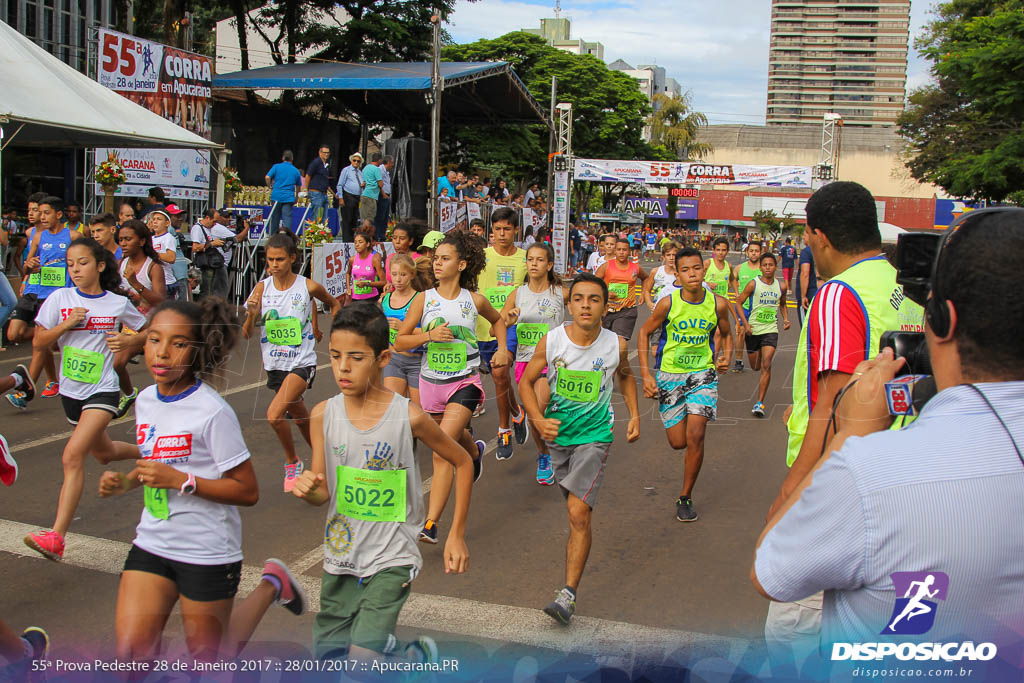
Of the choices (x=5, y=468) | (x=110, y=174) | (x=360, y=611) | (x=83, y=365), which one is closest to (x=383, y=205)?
(x=110, y=174)

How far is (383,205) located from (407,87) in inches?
155

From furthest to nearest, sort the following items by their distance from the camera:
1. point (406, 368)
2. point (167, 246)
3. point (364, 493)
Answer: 1. point (167, 246)
2. point (406, 368)
3. point (364, 493)

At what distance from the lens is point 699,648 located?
11.1ft

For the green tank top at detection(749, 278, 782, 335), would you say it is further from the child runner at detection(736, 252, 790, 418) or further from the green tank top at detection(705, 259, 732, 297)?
the green tank top at detection(705, 259, 732, 297)

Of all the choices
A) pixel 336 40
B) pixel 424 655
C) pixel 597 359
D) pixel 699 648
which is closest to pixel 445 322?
pixel 597 359

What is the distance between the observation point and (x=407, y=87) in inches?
738

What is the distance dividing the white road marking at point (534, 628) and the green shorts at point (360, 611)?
942 mm

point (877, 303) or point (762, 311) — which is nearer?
point (877, 303)

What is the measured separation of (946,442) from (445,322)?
14.1 ft

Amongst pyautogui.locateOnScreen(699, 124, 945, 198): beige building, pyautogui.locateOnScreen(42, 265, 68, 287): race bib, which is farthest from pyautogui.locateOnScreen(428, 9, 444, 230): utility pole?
pyautogui.locateOnScreen(699, 124, 945, 198): beige building

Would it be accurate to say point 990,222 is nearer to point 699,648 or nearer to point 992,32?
point 699,648

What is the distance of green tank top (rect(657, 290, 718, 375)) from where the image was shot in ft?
18.5

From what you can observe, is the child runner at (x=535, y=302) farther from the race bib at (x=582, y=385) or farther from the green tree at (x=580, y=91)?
the green tree at (x=580, y=91)

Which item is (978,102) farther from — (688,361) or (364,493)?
(364,493)
